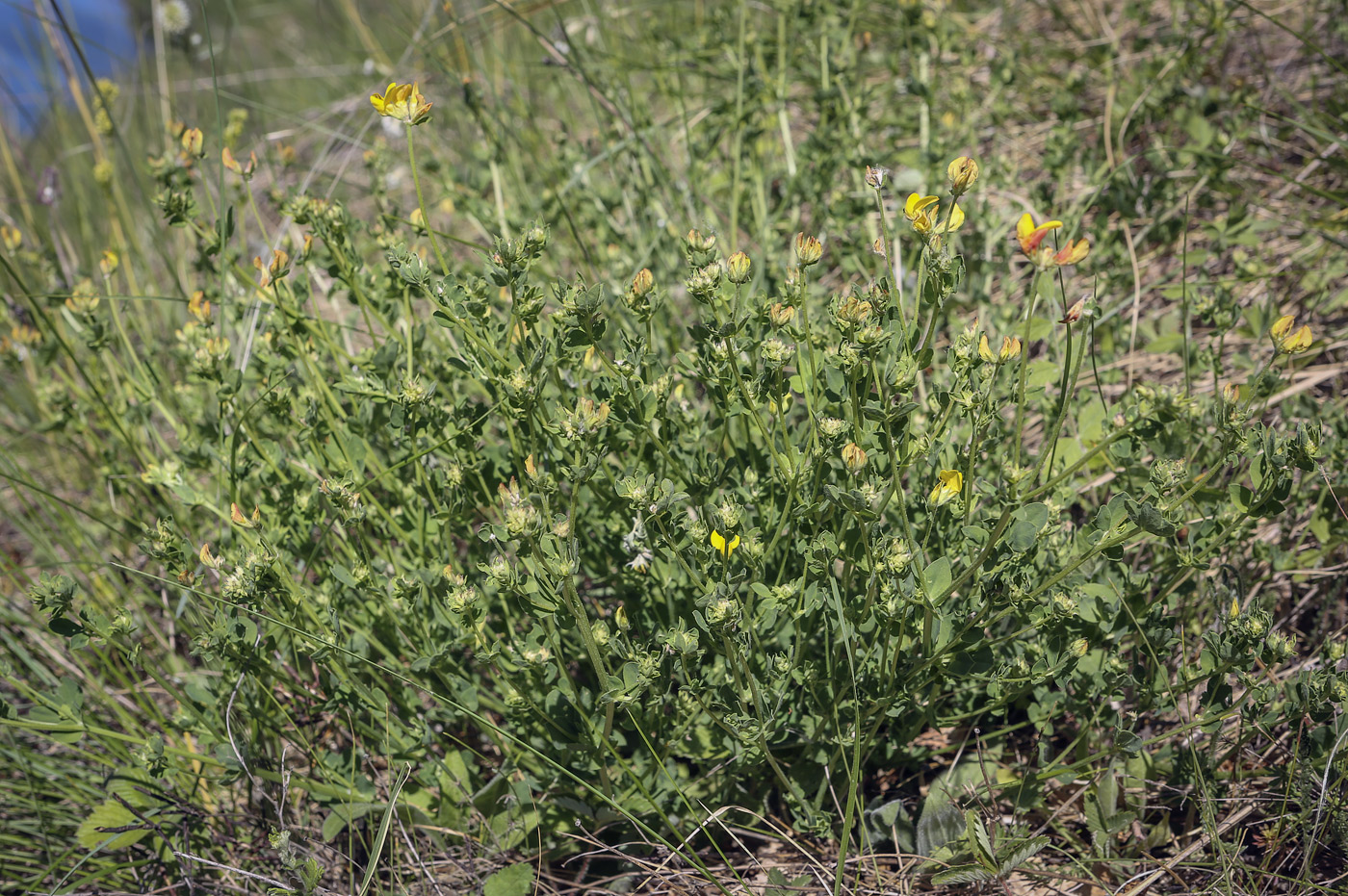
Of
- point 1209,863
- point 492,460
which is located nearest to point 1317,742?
point 1209,863

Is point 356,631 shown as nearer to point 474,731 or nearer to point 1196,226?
point 474,731

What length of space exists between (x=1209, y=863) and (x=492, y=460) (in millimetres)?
1482

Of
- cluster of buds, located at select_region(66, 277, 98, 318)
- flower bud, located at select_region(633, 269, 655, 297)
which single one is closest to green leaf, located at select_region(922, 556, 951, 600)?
flower bud, located at select_region(633, 269, 655, 297)

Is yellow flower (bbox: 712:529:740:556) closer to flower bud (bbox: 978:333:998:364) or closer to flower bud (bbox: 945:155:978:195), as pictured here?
flower bud (bbox: 978:333:998:364)

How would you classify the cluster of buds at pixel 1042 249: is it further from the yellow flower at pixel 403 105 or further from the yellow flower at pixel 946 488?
the yellow flower at pixel 403 105

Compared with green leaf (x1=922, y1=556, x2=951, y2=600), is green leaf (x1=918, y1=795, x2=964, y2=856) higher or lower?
lower

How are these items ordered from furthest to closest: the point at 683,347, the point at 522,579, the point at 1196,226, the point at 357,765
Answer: the point at 1196,226 < the point at 683,347 < the point at 357,765 < the point at 522,579

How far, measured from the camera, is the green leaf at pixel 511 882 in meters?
1.71

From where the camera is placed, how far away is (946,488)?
4.83 ft

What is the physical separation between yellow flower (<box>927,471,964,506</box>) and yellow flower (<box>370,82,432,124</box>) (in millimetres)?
1023

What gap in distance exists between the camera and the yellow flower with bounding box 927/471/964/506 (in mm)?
1474

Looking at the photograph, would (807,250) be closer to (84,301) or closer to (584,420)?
(584,420)

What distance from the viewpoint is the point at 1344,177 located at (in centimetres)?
276

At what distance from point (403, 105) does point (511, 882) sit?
4.54ft
